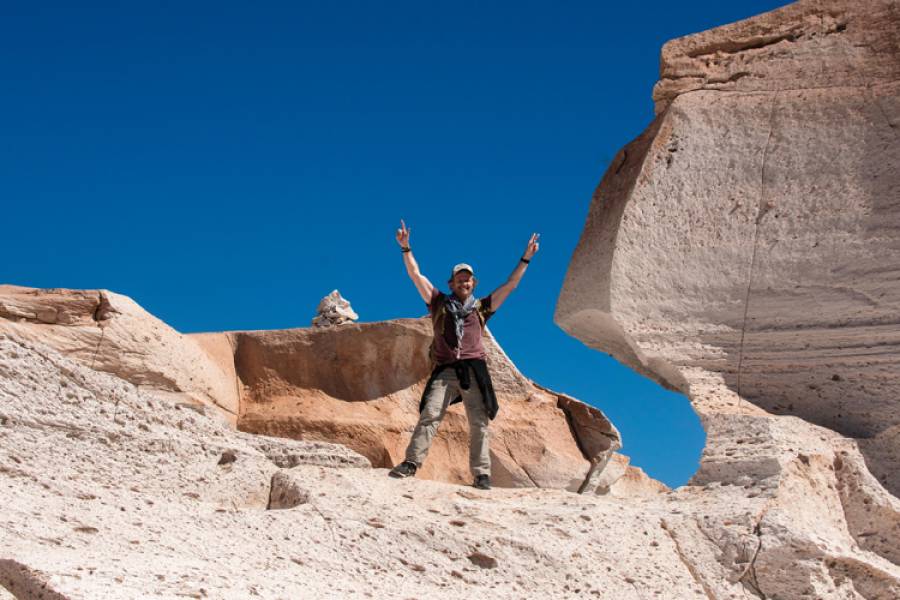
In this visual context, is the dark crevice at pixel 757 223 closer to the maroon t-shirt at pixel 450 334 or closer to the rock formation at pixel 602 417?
the rock formation at pixel 602 417

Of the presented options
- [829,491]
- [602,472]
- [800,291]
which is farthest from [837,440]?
[602,472]

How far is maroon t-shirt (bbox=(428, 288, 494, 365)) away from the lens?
20.0 feet

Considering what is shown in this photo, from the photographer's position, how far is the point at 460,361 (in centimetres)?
607

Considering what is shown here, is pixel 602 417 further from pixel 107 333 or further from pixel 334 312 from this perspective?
pixel 107 333

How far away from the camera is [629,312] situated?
6.89 metres

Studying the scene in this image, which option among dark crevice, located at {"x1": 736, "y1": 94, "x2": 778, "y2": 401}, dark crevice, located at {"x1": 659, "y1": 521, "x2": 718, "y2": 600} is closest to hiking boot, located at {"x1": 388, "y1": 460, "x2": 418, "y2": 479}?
dark crevice, located at {"x1": 659, "y1": 521, "x2": 718, "y2": 600}

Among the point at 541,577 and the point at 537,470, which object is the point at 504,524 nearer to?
the point at 541,577

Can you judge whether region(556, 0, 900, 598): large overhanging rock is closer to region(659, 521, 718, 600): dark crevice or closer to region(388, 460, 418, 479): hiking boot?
region(659, 521, 718, 600): dark crevice

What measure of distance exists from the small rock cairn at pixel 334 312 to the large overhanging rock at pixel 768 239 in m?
3.78

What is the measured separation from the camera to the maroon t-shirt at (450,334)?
608 centimetres

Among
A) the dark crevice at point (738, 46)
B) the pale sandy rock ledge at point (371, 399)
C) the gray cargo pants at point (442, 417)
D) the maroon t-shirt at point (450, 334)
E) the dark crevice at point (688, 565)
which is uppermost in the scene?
the dark crevice at point (738, 46)

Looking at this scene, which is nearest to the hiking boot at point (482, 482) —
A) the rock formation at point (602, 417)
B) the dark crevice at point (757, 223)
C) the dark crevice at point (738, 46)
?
the rock formation at point (602, 417)

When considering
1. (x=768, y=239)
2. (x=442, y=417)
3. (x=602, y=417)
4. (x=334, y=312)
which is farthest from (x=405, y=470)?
(x=334, y=312)

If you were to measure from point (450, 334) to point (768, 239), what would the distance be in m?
2.12
